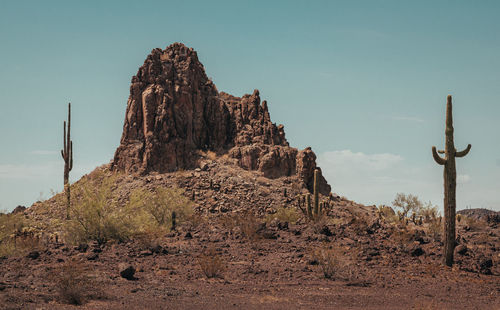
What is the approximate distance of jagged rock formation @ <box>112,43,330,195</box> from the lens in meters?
49.3

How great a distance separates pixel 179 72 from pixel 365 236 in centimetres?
3180

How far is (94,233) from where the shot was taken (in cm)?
2548

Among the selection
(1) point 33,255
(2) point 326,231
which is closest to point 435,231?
(2) point 326,231

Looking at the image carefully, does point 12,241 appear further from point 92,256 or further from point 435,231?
point 435,231

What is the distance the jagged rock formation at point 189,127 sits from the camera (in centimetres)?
4934

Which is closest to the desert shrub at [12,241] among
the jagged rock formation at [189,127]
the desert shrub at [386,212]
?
the jagged rock formation at [189,127]

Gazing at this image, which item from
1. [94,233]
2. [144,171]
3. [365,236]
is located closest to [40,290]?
[94,233]

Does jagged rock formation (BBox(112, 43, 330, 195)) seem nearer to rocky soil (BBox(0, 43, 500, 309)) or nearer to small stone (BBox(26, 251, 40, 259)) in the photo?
rocky soil (BBox(0, 43, 500, 309))

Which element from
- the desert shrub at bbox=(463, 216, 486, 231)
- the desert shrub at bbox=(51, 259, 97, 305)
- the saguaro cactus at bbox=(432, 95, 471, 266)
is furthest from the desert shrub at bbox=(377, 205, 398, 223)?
the desert shrub at bbox=(51, 259, 97, 305)

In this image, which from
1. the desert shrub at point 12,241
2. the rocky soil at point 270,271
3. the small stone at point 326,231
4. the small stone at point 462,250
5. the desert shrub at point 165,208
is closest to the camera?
the rocky soil at point 270,271

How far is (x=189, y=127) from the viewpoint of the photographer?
51781mm

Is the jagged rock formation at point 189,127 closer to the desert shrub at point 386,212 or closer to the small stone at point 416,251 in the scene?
the desert shrub at point 386,212

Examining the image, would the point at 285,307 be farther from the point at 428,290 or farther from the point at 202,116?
the point at 202,116

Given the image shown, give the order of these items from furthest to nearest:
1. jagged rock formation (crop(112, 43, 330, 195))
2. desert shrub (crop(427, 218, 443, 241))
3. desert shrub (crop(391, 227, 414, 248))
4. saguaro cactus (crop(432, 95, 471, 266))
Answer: jagged rock formation (crop(112, 43, 330, 195)), desert shrub (crop(427, 218, 443, 241)), desert shrub (crop(391, 227, 414, 248)), saguaro cactus (crop(432, 95, 471, 266))
